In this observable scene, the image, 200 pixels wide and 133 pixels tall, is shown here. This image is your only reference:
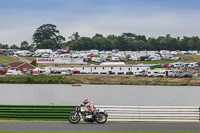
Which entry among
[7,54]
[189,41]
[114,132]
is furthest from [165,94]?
[189,41]

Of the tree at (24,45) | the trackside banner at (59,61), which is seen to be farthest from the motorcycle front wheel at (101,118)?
the tree at (24,45)

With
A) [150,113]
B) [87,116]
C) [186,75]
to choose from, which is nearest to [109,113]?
[87,116]

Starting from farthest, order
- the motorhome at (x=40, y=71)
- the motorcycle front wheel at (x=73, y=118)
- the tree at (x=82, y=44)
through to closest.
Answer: the tree at (x=82, y=44) < the motorhome at (x=40, y=71) < the motorcycle front wheel at (x=73, y=118)

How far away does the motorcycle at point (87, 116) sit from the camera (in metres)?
24.0

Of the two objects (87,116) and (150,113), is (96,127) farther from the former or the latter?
(150,113)

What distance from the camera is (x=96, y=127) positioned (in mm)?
22688

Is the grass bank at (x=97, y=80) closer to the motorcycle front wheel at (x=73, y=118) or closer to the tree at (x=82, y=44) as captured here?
the motorcycle front wheel at (x=73, y=118)

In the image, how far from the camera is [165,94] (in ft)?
247

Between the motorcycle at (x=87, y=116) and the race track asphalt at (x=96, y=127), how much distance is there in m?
0.36

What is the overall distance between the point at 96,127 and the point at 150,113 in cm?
432

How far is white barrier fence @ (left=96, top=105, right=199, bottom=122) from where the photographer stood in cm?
2514

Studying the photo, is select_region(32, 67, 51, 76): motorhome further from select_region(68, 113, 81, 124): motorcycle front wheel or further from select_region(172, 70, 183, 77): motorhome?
select_region(68, 113, 81, 124): motorcycle front wheel

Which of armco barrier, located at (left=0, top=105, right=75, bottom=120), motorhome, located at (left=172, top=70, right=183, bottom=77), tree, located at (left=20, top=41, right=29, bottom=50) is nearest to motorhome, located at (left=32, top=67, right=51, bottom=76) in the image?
motorhome, located at (left=172, top=70, right=183, bottom=77)

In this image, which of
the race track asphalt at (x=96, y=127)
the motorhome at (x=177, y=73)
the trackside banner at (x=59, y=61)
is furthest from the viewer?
the trackside banner at (x=59, y=61)
